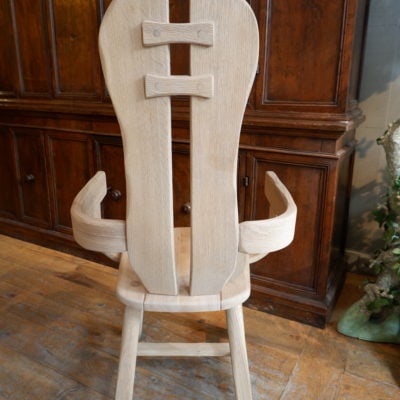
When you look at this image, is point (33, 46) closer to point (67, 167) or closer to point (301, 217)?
point (67, 167)

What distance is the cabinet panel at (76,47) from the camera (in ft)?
5.62

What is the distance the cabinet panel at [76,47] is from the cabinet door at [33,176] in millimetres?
374

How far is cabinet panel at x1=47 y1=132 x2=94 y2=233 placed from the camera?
6.34ft

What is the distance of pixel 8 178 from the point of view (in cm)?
230

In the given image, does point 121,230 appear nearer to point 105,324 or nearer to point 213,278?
point 213,278

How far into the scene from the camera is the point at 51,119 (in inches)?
78.2

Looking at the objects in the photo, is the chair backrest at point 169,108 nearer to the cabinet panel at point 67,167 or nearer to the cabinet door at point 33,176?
the cabinet panel at point 67,167

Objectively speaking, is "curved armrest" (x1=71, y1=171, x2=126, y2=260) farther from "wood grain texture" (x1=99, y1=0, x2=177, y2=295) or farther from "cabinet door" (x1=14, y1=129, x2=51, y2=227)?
"cabinet door" (x1=14, y1=129, x2=51, y2=227)

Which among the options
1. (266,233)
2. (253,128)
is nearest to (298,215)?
(253,128)

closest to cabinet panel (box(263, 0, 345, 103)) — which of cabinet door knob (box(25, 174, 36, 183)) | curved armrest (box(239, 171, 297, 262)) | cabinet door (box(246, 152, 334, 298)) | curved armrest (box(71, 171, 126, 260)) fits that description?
cabinet door (box(246, 152, 334, 298))

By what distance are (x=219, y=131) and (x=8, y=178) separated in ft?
6.69

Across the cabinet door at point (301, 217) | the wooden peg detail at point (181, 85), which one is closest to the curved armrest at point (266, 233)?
the wooden peg detail at point (181, 85)

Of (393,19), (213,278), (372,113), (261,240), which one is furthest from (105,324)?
(393,19)

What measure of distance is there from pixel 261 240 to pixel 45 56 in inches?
65.9
